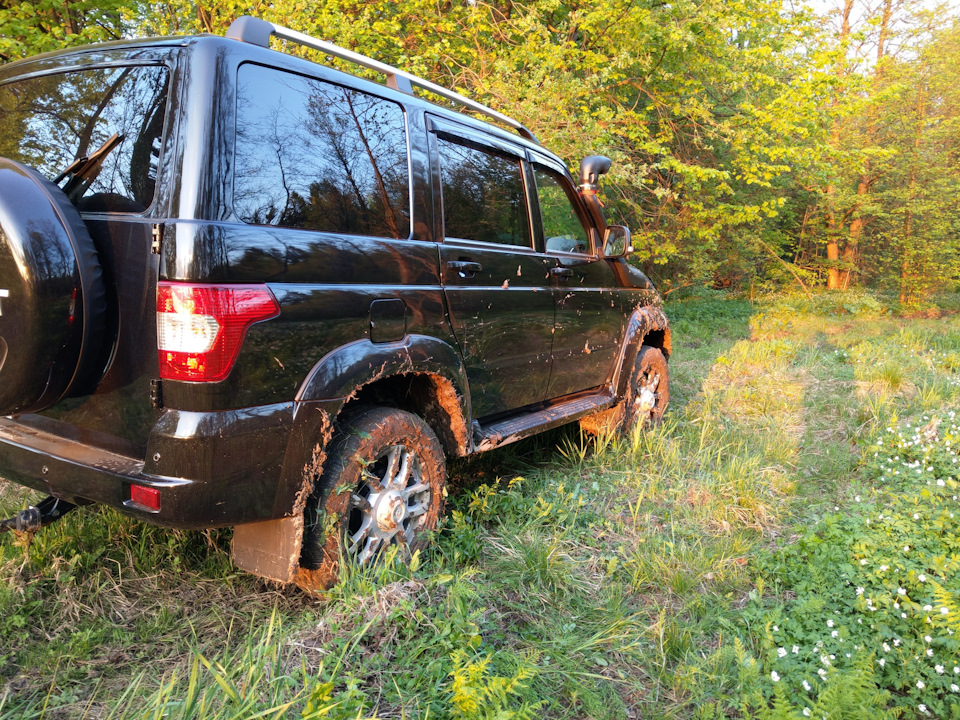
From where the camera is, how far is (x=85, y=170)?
2230 millimetres

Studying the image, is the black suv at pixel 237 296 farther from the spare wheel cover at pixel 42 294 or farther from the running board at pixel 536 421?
the running board at pixel 536 421

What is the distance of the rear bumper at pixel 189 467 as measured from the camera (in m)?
1.95

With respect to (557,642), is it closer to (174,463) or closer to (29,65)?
(174,463)

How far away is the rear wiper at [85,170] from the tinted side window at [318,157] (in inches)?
19.0

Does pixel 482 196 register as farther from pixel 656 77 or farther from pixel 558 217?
pixel 656 77

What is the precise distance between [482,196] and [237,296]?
1612mm

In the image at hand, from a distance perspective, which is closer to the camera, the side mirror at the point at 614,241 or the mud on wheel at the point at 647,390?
the side mirror at the point at 614,241

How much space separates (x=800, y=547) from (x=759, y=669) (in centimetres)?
94

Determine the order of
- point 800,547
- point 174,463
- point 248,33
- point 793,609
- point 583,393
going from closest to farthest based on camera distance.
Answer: point 174,463 < point 248,33 < point 793,609 < point 800,547 < point 583,393

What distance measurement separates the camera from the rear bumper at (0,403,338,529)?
1946mm

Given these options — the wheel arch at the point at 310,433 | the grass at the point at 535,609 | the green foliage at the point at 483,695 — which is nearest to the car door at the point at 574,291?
the grass at the point at 535,609

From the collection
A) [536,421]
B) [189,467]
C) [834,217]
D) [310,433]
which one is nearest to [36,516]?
[189,467]

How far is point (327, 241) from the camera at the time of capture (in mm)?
2301

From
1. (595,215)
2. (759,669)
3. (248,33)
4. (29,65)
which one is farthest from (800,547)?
(29,65)
